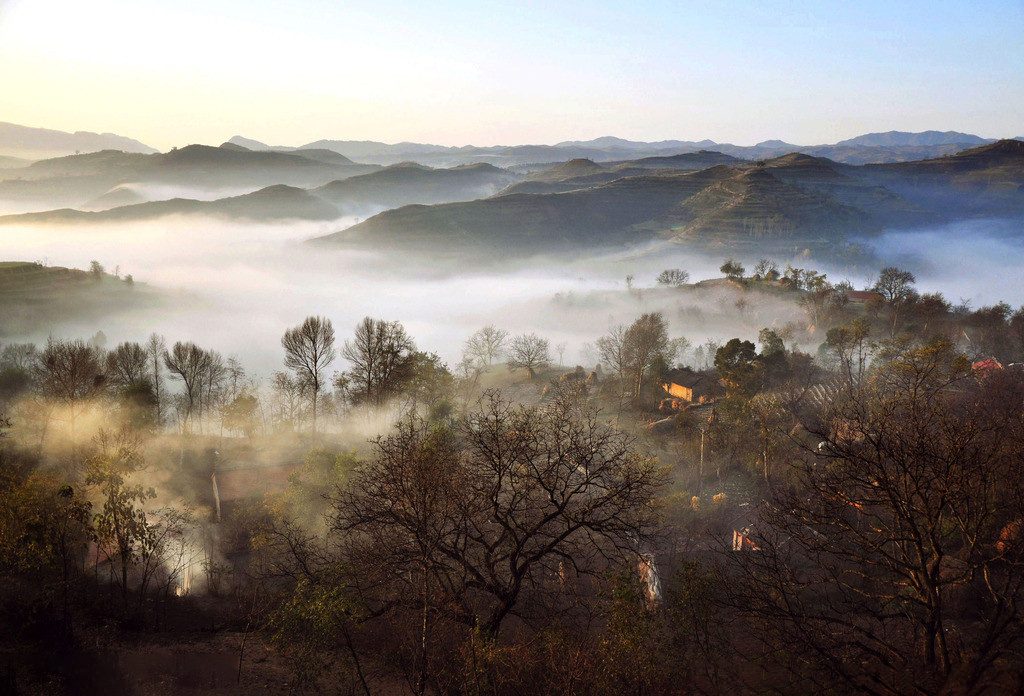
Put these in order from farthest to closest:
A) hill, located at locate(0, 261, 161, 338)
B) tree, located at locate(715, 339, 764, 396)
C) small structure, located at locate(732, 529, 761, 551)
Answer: hill, located at locate(0, 261, 161, 338) < tree, located at locate(715, 339, 764, 396) < small structure, located at locate(732, 529, 761, 551)

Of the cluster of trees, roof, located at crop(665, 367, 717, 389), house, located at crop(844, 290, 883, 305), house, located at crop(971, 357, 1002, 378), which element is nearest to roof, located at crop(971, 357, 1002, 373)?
house, located at crop(971, 357, 1002, 378)

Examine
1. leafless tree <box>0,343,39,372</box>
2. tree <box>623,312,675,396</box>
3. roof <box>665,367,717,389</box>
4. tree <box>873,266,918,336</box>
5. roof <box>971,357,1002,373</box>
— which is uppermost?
tree <box>873,266,918,336</box>

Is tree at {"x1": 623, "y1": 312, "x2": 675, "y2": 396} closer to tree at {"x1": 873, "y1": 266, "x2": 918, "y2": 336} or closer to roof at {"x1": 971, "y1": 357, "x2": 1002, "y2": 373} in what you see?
roof at {"x1": 971, "y1": 357, "x2": 1002, "y2": 373}

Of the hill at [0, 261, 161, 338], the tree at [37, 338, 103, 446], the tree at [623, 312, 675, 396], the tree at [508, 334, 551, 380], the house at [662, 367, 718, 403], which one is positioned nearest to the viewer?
the tree at [37, 338, 103, 446]

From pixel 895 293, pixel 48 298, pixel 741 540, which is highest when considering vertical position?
pixel 895 293

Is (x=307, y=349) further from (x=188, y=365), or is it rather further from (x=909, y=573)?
(x=909, y=573)

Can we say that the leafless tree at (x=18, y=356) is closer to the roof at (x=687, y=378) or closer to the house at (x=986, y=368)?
the roof at (x=687, y=378)

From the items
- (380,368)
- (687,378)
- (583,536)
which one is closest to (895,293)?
(687,378)

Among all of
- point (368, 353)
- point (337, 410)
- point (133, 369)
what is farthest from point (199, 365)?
point (368, 353)

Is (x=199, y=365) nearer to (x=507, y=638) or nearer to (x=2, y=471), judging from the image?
(x=2, y=471)
